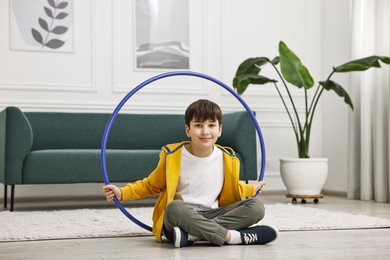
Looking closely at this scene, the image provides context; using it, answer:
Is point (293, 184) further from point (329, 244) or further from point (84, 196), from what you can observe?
point (329, 244)

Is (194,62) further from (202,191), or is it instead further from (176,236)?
(176,236)

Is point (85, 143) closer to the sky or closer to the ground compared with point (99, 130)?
closer to the ground

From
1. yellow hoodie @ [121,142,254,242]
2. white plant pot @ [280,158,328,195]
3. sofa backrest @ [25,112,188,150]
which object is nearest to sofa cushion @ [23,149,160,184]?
sofa backrest @ [25,112,188,150]

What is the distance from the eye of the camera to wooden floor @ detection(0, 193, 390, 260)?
Result: 2.21 m

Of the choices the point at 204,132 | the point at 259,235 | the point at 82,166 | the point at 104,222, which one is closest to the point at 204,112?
the point at 204,132

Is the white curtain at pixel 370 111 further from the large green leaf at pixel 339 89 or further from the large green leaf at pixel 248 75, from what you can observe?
the large green leaf at pixel 248 75

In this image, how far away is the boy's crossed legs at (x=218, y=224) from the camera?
239 cm

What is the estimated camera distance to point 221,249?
2359 mm

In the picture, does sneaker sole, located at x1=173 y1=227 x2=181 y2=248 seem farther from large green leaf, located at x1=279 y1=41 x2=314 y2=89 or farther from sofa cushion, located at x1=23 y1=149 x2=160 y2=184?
large green leaf, located at x1=279 y1=41 x2=314 y2=89

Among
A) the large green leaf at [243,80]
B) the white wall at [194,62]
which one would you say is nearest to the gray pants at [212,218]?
the large green leaf at [243,80]

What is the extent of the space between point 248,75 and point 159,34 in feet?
3.09

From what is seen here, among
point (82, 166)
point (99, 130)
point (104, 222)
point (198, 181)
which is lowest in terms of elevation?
point (104, 222)

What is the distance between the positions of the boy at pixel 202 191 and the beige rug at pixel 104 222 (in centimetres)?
36

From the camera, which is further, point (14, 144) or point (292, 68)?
point (292, 68)
